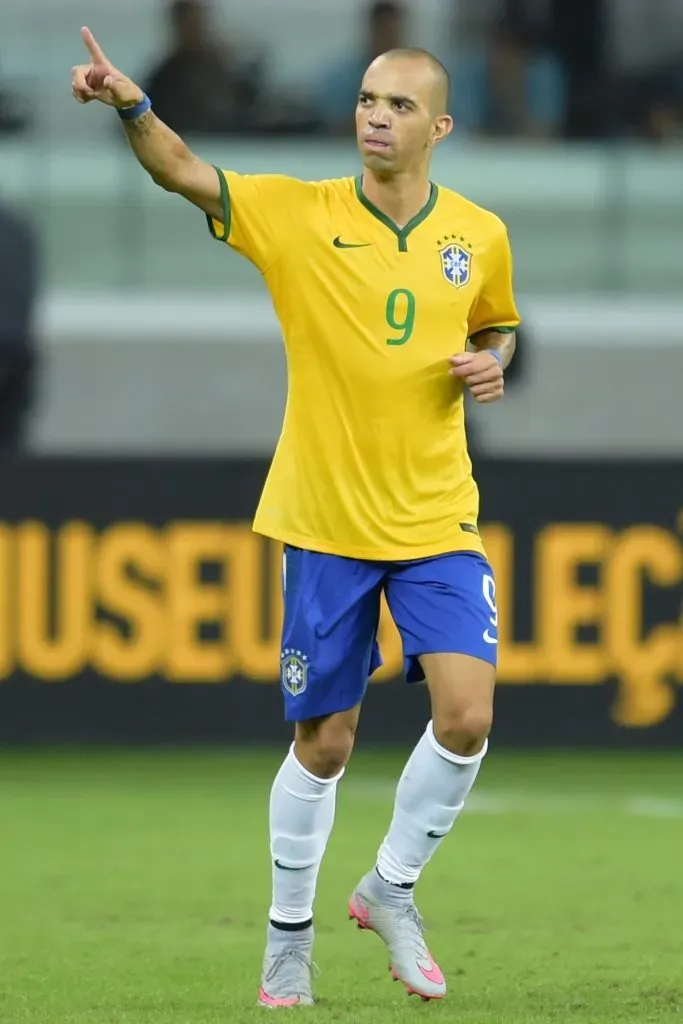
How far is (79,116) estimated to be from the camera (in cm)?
1237

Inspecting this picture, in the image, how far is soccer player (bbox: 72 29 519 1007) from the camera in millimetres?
5453

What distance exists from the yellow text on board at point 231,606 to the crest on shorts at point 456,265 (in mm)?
4638

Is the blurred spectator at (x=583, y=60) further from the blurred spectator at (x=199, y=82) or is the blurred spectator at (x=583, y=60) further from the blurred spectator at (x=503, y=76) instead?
the blurred spectator at (x=199, y=82)

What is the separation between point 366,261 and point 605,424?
7.83 m

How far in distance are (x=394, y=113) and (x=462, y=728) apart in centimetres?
147

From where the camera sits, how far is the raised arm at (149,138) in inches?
204

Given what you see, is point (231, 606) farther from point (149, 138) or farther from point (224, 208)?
point (149, 138)

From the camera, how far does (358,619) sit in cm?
550

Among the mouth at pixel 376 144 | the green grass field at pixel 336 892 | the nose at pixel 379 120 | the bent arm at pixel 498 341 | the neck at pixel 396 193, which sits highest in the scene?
the nose at pixel 379 120

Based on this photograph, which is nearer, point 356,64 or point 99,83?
point 99,83

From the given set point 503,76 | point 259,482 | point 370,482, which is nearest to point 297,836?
point 370,482

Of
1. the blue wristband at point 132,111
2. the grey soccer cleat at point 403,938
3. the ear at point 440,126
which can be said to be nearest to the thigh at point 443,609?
the grey soccer cleat at point 403,938

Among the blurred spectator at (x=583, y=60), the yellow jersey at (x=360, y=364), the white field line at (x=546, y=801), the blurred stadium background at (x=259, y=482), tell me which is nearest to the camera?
the yellow jersey at (x=360, y=364)

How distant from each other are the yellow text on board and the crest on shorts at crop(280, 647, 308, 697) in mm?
4626
